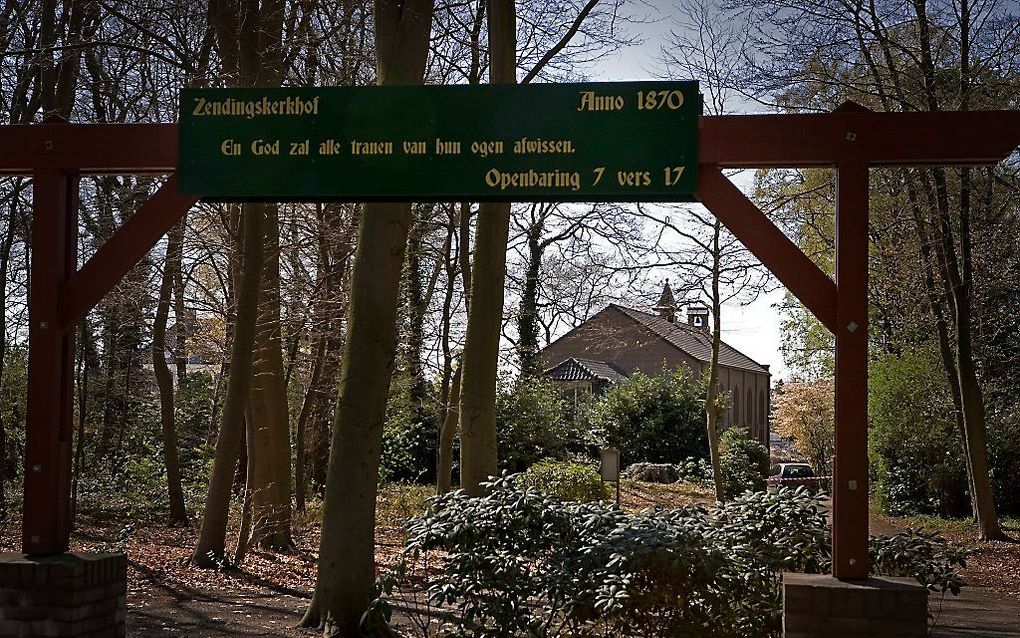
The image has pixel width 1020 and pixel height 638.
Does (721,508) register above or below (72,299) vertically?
below

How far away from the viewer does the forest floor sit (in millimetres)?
10500

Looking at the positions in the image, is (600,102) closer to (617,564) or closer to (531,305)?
(617,564)

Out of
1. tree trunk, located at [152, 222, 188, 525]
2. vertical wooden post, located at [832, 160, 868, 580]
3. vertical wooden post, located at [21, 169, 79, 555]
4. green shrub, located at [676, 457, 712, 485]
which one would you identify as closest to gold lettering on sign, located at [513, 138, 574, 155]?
vertical wooden post, located at [832, 160, 868, 580]

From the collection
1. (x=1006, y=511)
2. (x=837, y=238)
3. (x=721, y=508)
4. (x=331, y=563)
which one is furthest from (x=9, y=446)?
(x=1006, y=511)

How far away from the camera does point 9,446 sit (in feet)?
73.0

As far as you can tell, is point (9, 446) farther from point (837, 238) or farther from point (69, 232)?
point (837, 238)

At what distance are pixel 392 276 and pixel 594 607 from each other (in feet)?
11.6

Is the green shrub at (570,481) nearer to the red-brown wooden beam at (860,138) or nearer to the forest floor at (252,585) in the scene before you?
the forest floor at (252,585)

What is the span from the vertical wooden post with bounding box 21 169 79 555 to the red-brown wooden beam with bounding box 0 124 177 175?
13cm

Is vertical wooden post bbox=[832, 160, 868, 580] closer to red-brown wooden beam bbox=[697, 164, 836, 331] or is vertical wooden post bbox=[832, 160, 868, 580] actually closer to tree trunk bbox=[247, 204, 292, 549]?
red-brown wooden beam bbox=[697, 164, 836, 331]

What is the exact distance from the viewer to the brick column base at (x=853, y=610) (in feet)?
22.2

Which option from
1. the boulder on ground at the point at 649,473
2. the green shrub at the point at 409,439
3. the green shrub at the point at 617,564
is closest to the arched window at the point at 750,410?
the boulder on ground at the point at 649,473

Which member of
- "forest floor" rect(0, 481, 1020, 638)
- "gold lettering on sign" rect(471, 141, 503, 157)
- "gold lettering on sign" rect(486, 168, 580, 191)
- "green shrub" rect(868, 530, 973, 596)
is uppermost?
"gold lettering on sign" rect(471, 141, 503, 157)

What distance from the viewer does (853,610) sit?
6828 millimetres
